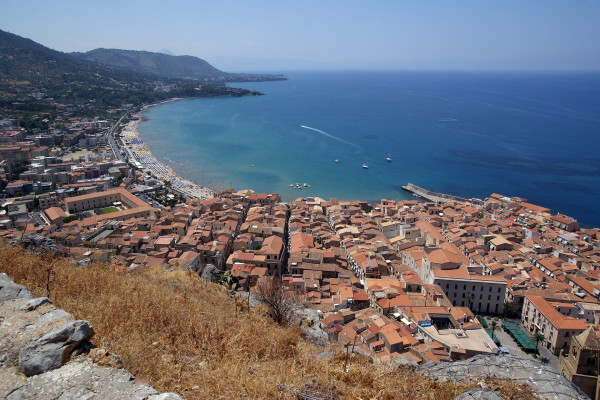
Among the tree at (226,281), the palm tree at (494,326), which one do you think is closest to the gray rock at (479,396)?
the tree at (226,281)

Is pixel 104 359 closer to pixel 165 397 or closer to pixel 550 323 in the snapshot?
pixel 165 397

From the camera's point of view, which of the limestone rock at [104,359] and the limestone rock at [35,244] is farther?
the limestone rock at [35,244]

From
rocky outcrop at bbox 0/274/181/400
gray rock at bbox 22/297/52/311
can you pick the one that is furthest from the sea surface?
rocky outcrop at bbox 0/274/181/400

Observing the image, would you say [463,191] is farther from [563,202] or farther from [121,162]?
[121,162]

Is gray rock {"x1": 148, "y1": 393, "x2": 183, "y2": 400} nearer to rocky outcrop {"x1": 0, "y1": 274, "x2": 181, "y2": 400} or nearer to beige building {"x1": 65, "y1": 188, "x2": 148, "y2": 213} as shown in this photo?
rocky outcrop {"x1": 0, "y1": 274, "x2": 181, "y2": 400}

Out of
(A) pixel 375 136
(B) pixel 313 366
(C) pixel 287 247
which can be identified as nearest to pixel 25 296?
(B) pixel 313 366

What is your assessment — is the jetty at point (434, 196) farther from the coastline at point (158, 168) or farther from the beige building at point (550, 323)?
the coastline at point (158, 168)
